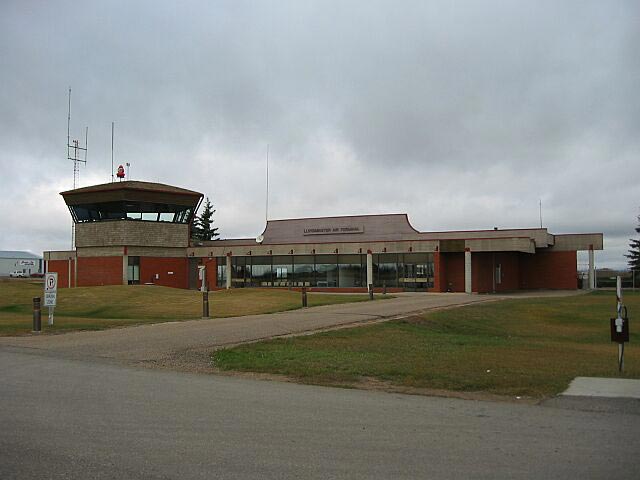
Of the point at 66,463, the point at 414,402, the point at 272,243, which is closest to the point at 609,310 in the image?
the point at 414,402

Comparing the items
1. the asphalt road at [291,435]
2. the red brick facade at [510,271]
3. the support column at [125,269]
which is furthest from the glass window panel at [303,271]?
the asphalt road at [291,435]

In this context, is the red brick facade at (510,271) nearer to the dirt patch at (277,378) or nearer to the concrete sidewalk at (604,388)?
the dirt patch at (277,378)

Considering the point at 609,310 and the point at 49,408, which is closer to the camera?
the point at 49,408

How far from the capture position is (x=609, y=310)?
3195 centimetres

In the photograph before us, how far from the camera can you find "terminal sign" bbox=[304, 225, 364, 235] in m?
59.0

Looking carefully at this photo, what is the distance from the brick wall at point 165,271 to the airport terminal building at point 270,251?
0.31 ft

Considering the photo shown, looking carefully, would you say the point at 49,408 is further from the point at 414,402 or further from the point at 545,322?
the point at 545,322

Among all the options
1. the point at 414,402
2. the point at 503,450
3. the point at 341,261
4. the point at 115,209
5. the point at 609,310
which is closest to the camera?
the point at 503,450

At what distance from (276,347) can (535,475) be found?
33.4 feet

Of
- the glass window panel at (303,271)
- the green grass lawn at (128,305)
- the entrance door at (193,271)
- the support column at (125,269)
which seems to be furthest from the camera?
the entrance door at (193,271)

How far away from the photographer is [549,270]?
→ 58.7 meters

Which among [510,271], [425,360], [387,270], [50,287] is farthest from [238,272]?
[425,360]

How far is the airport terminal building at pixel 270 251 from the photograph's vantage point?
176 ft

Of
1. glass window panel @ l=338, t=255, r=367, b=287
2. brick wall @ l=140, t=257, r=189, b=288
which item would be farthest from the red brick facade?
brick wall @ l=140, t=257, r=189, b=288
